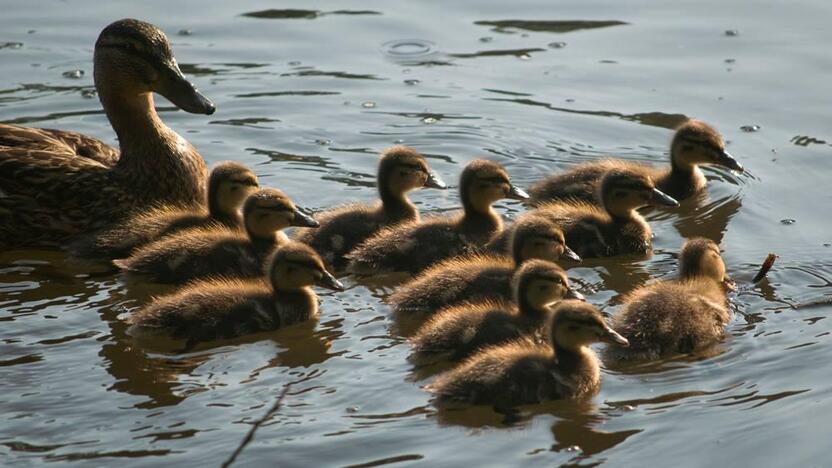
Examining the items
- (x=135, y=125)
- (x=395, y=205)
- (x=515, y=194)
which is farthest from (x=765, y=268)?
(x=135, y=125)

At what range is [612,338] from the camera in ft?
21.7

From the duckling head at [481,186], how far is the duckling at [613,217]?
0.83 ft

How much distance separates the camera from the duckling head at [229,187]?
7.99m

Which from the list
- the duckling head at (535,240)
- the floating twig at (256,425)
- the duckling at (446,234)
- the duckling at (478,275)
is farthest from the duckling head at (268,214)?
the floating twig at (256,425)

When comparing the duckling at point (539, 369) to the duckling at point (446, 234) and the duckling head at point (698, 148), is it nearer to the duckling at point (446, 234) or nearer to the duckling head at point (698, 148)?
the duckling at point (446, 234)

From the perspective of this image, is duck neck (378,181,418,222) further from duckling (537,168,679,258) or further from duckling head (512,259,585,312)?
duckling head (512,259,585,312)

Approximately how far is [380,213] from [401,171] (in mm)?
238

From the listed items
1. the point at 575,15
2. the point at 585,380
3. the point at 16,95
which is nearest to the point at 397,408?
the point at 585,380

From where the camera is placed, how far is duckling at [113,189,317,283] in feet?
24.7

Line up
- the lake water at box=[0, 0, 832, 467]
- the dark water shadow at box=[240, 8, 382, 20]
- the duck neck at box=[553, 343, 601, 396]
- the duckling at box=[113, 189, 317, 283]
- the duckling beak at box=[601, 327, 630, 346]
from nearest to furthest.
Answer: the lake water at box=[0, 0, 832, 467]
the duck neck at box=[553, 343, 601, 396]
the duckling beak at box=[601, 327, 630, 346]
the duckling at box=[113, 189, 317, 283]
the dark water shadow at box=[240, 8, 382, 20]

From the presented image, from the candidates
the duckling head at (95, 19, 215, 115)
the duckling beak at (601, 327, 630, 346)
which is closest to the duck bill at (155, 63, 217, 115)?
the duckling head at (95, 19, 215, 115)

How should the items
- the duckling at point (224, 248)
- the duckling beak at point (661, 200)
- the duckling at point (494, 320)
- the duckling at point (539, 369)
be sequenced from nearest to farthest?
the duckling at point (539, 369) < the duckling at point (494, 320) < the duckling at point (224, 248) < the duckling beak at point (661, 200)

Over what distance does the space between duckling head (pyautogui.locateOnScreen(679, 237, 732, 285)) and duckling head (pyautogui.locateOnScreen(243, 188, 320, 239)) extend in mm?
1805

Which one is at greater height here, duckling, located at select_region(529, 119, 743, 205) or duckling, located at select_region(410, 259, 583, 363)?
duckling, located at select_region(529, 119, 743, 205)
